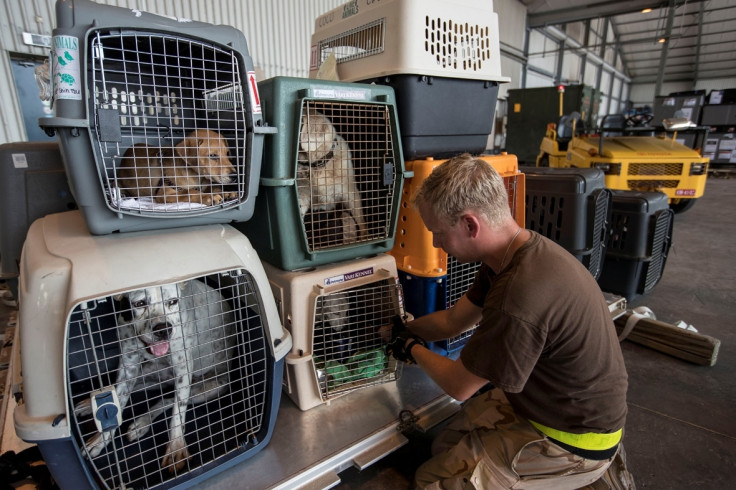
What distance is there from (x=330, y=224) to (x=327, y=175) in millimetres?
178

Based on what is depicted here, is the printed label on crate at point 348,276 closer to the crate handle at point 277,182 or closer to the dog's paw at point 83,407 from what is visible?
the crate handle at point 277,182

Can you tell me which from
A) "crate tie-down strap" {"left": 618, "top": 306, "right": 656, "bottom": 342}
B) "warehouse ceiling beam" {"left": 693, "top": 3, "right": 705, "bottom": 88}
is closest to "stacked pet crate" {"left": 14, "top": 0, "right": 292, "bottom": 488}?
"crate tie-down strap" {"left": 618, "top": 306, "right": 656, "bottom": 342}

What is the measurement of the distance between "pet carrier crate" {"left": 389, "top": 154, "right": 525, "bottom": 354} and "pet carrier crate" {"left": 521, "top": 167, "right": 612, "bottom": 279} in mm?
559

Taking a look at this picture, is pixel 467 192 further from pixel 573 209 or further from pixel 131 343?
pixel 573 209

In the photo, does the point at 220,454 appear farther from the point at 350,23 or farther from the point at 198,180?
the point at 350,23

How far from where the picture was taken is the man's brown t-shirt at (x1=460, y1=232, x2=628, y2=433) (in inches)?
35.6

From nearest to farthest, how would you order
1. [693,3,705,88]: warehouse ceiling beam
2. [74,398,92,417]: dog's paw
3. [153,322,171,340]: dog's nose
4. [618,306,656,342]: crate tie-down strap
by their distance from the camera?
[74,398,92,417]: dog's paw, [153,322,171,340]: dog's nose, [618,306,656,342]: crate tie-down strap, [693,3,705,88]: warehouse ceiling beam

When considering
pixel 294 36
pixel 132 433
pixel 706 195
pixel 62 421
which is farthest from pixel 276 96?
pixel 706 195

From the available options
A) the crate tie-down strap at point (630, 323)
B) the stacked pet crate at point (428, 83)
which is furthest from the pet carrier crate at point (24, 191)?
the crate tie-down strap at point (630, 323)

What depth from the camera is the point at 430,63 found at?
1.43 m

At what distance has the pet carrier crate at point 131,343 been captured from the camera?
2.64 ft

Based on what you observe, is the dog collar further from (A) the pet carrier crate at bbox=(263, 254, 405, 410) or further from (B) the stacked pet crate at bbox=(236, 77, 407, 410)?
(A) the pet carrier crate at bbox=(263, 254, 405, 410)

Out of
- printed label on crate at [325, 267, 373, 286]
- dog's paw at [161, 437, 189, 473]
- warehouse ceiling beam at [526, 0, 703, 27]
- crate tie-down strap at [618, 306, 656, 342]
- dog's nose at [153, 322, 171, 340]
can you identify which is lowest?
crate tie-down strap at [618, 306, 656, 342]

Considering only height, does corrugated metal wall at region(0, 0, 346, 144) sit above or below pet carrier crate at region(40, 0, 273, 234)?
above
